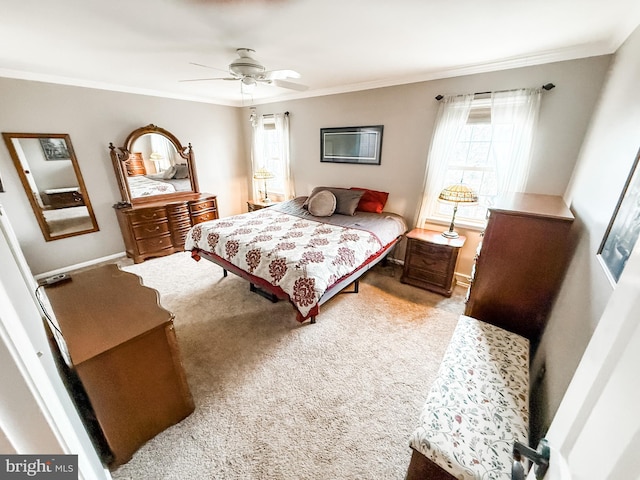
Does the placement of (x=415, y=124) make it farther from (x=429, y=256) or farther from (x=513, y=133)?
(x=429, y=256)

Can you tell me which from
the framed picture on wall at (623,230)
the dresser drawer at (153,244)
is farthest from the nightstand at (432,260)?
the dresser drawer at (153,244)

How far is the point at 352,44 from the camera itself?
2.00 metres

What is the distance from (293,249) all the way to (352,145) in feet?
6.67

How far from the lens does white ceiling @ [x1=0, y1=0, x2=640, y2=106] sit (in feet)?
4.77

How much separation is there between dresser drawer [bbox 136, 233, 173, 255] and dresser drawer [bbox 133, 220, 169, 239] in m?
0.06

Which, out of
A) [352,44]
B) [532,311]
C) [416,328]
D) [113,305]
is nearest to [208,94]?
[352,44]

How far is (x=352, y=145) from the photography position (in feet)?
11.6

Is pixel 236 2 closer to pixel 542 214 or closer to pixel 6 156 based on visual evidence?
pixel 542 214

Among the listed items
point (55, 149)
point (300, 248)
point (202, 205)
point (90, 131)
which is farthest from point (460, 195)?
point (55, 149)

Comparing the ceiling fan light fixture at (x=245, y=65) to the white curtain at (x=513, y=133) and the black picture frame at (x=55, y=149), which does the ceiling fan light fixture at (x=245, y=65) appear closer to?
the white curtain at (x=513, y=133)

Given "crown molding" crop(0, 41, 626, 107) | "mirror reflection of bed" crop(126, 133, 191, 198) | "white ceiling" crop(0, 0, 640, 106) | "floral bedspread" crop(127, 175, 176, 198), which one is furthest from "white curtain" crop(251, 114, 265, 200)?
"white ceiling" crop(0, 0, 640, 106)

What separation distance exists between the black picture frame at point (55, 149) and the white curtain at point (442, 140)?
4.43 metres

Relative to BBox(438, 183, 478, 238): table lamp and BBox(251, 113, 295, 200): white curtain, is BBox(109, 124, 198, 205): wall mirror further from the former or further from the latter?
BBox(438, 183, 478, 238): table lamp

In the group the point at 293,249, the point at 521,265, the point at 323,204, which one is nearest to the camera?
the point at 521,265
